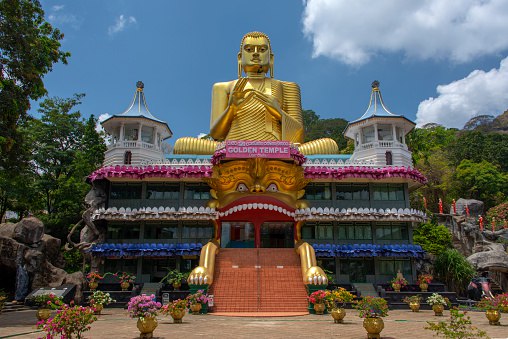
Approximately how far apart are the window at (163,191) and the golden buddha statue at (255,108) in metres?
4.15

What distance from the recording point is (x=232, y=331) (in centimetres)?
1226

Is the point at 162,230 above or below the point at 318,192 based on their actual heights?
below

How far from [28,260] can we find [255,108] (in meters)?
16.1

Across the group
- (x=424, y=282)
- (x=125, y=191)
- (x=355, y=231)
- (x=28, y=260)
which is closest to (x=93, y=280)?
(x=28, y=260)

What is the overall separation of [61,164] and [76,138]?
8.60 ft

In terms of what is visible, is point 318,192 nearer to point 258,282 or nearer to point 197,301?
point 258,282

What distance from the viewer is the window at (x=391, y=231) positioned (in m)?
25.2

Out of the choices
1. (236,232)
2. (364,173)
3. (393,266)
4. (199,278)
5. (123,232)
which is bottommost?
(199,278)

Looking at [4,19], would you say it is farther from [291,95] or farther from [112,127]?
[291,95]

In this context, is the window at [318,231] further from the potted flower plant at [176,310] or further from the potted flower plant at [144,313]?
the potted flower plant at [144,313]

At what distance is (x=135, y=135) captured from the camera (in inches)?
1129

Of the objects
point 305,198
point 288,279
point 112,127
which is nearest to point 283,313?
point 288,279

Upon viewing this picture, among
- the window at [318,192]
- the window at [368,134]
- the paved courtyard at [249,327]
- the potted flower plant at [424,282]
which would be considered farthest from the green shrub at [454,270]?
the paved courtyard at [249,327]

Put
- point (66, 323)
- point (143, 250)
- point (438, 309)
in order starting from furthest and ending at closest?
point (143, 250) → point (438, 309) → point (66, 323)
